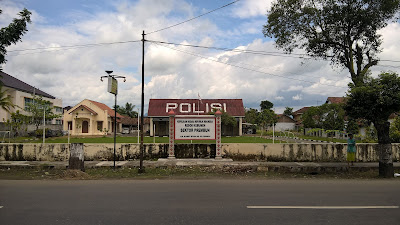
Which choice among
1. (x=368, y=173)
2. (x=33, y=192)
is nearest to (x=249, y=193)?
(x=33, y=192)

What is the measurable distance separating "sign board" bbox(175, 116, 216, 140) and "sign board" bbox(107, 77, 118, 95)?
3.61 m

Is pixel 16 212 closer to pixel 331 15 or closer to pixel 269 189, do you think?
pixel 269 189

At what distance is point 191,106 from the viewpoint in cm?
4809

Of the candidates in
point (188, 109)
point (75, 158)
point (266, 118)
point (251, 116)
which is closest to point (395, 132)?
point (75, 158)

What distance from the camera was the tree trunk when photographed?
1155 cm

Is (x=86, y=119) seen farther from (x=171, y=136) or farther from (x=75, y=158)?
(x=75, y=158)

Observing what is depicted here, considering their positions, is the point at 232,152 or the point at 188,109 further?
the point at 188,109

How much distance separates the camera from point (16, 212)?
5.89m

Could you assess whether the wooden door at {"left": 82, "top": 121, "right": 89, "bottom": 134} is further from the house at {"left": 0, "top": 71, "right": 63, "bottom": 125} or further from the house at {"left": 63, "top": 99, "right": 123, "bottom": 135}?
the house at {"left": 0, "top": 71, "right": 63, "bottom": 125}

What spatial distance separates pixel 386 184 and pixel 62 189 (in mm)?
10215

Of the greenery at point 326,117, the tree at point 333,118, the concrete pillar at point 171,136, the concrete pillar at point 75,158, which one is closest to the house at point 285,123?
the greenery at point 326,117

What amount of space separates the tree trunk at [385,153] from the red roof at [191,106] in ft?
112

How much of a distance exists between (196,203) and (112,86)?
7682mm

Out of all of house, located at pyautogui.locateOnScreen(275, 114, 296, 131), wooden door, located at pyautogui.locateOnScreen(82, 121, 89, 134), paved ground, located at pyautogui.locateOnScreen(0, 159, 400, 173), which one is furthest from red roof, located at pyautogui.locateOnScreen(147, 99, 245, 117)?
house, located at pyautogui.locateOnScreen(275, 114, 296, 131)
